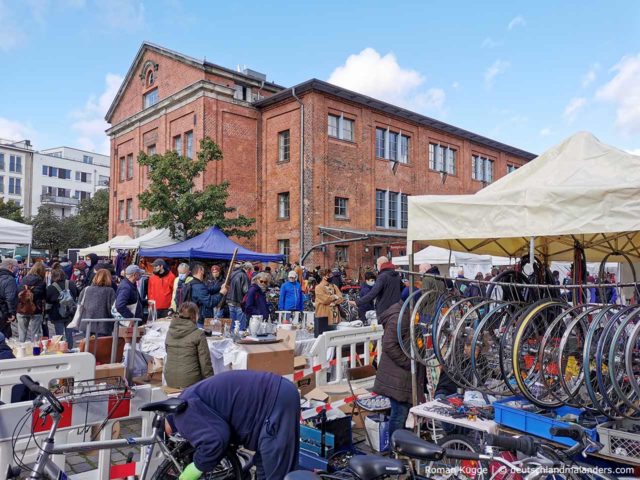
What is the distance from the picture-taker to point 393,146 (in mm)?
29031

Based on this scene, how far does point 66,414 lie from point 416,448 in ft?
9.29

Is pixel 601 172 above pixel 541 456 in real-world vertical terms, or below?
above

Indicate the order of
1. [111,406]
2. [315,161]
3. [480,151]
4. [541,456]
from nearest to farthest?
[541,456] → [111,406] → [315,161] → [480,151]

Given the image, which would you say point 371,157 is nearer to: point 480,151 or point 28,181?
point 480,151

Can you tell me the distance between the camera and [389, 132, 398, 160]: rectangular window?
28811 mm

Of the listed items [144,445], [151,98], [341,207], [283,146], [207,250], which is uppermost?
[151,98]

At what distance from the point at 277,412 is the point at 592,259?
6.40 metres

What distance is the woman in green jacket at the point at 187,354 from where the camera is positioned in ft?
18.1

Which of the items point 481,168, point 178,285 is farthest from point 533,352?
point 481,168

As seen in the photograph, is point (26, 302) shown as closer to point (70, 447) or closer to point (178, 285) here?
point (178, 285)

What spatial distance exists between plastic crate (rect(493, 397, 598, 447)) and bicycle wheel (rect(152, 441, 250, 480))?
2.24 m

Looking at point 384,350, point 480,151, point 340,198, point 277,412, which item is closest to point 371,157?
point 340,198

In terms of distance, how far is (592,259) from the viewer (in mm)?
7758

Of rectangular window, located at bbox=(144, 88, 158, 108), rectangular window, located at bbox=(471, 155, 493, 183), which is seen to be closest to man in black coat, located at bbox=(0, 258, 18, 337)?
rectangular window, located at bbox=(144, 88, 158, 108)
